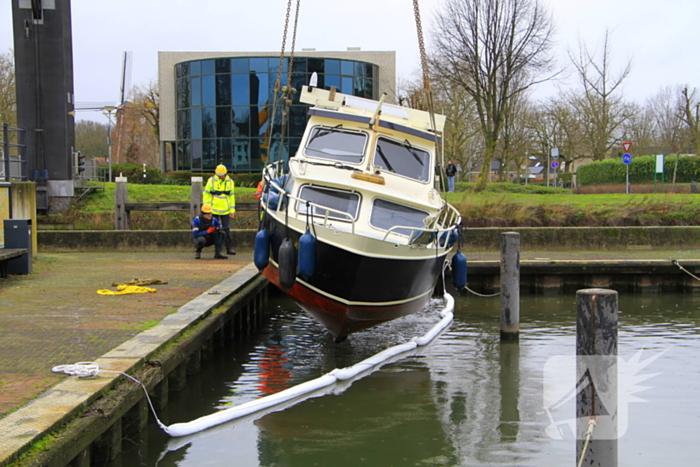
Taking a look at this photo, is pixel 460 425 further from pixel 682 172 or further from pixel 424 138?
pixel 682 172

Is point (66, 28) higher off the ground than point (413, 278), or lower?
higher

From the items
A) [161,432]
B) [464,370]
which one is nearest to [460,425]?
[464,370]

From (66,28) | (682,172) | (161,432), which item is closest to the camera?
(161,432)

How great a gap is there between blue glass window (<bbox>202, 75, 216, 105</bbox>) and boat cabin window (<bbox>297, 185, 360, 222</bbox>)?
3039cm

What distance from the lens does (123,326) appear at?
8680 mm

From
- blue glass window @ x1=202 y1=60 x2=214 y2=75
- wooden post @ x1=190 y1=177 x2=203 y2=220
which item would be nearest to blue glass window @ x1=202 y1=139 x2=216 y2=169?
blue glass window @ x1=202 y1=60 x2=214 y2=75

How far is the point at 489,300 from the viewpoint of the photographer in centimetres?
1566

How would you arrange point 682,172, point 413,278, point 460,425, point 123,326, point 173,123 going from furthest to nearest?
point 173,123 < point 682,172 < point 413,278 < point 123,326 < point 460,425

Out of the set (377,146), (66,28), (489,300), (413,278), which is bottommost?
(489,300)

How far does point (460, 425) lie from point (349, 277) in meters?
2.59

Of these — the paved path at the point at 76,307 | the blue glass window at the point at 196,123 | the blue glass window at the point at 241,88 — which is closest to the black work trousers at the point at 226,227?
the paved path at the point at 76,307

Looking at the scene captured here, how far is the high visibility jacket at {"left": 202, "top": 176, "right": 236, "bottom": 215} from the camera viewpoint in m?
15.9

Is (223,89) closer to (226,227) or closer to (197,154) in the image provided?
(197,154)

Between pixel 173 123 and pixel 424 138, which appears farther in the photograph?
pixel 173 123
